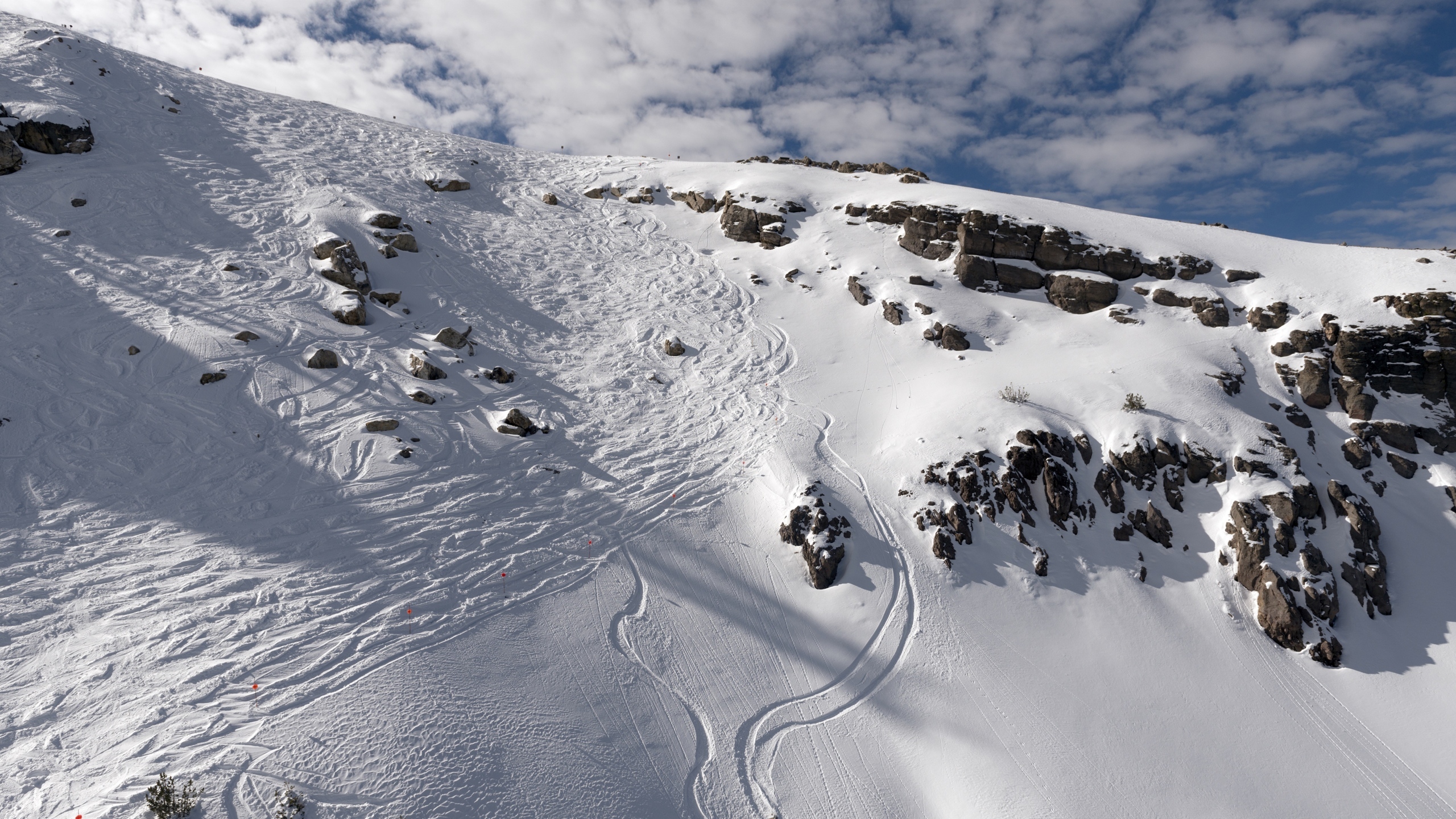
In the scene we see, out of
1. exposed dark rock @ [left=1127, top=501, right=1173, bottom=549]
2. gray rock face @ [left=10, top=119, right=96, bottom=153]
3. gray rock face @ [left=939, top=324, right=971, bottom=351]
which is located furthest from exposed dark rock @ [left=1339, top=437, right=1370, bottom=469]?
gray rock face @ [left=10, top=119, right=96, bottom=153]

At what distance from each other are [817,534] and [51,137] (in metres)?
22.2

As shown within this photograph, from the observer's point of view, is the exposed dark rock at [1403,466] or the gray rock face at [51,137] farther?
the gray rock face at [51,137]

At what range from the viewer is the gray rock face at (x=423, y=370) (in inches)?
491

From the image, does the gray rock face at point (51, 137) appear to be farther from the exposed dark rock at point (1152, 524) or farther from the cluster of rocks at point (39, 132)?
the exposed dark rock at point (1152, 524)

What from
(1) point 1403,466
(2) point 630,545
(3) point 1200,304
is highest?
(3) point 1200,304

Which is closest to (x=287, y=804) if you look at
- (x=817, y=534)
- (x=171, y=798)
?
(x=171, y=798)

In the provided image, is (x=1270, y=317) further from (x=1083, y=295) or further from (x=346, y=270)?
(x=346, y=270)

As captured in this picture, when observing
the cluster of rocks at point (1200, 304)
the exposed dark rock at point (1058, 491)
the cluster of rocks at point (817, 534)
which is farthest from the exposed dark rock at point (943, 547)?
the cluster of rocks at point (1200, 304)

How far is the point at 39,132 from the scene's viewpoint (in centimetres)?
1523

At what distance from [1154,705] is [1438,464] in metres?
9.40

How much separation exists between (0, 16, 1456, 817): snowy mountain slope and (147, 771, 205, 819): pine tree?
0.22 meters

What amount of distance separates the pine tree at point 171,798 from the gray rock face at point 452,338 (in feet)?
31.0

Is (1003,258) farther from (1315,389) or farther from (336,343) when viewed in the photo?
(336,343)

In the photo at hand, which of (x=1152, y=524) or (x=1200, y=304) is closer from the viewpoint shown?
(x=1152, y=524)
